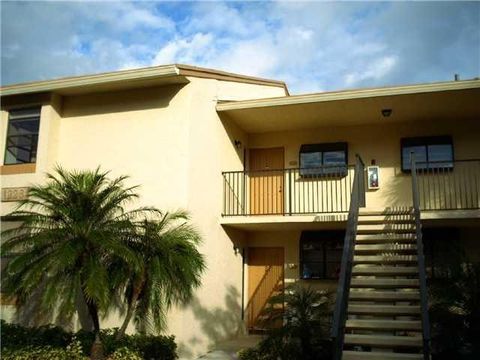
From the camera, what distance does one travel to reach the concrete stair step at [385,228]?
996cm

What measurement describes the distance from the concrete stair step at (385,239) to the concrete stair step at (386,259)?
0.35 metres

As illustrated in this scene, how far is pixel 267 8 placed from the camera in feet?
31.6

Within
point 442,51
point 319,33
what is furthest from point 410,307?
point 442,51

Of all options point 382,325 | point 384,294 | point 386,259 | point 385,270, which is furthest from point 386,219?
point 382,325

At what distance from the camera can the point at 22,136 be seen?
12172mm

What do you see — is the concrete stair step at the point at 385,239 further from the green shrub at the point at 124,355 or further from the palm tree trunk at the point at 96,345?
the palm tree trunk at the point at 96,345

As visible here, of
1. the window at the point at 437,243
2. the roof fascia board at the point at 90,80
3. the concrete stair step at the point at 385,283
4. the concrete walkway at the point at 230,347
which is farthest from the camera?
the window at the point at 437,243

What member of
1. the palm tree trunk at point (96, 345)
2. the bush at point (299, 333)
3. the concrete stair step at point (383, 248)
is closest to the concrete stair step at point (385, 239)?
the concrete stair step at point (383, 248)

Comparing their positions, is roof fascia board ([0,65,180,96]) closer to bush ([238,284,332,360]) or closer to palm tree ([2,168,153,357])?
palm tree ([2,168,153,357])

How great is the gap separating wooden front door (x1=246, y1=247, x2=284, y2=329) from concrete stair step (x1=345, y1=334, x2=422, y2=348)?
5.71 m

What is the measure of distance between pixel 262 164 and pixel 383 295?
21.7ft

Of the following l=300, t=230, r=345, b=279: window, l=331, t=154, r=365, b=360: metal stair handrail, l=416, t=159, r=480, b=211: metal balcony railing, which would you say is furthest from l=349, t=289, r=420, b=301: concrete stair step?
l=300, t=230, r=345, b=279: window

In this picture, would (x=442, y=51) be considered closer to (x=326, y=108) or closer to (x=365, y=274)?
(x=326, y=108)

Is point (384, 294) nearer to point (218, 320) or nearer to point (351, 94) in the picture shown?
point (218, 320)
